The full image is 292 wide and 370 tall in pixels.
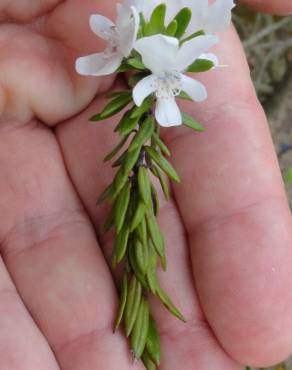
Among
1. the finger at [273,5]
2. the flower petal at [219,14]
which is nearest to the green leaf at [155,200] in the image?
the flower petal at [219,14]

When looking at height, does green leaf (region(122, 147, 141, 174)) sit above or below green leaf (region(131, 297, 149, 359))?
above

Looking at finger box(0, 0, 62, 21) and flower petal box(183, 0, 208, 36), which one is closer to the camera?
flower petal box(183, 0, 208, 36)

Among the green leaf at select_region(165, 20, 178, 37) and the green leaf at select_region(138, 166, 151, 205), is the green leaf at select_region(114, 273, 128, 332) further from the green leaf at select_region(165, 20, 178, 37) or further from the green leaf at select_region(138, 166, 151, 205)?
the green leaf at select_region(165, 20, 178, 37)

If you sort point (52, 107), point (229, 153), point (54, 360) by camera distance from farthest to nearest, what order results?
1. point (52, 107)
2. point (229, 153)
3. point (54, 360)

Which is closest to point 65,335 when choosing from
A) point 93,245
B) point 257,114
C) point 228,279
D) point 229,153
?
point 93,245

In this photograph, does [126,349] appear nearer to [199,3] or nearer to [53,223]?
[53,223]

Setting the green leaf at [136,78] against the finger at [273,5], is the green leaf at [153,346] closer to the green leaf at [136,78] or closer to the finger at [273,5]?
the green leaf at [136,78]

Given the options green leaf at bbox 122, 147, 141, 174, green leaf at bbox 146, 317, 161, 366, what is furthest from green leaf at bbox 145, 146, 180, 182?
green leaf at bbox 146, 317, 161, 366
